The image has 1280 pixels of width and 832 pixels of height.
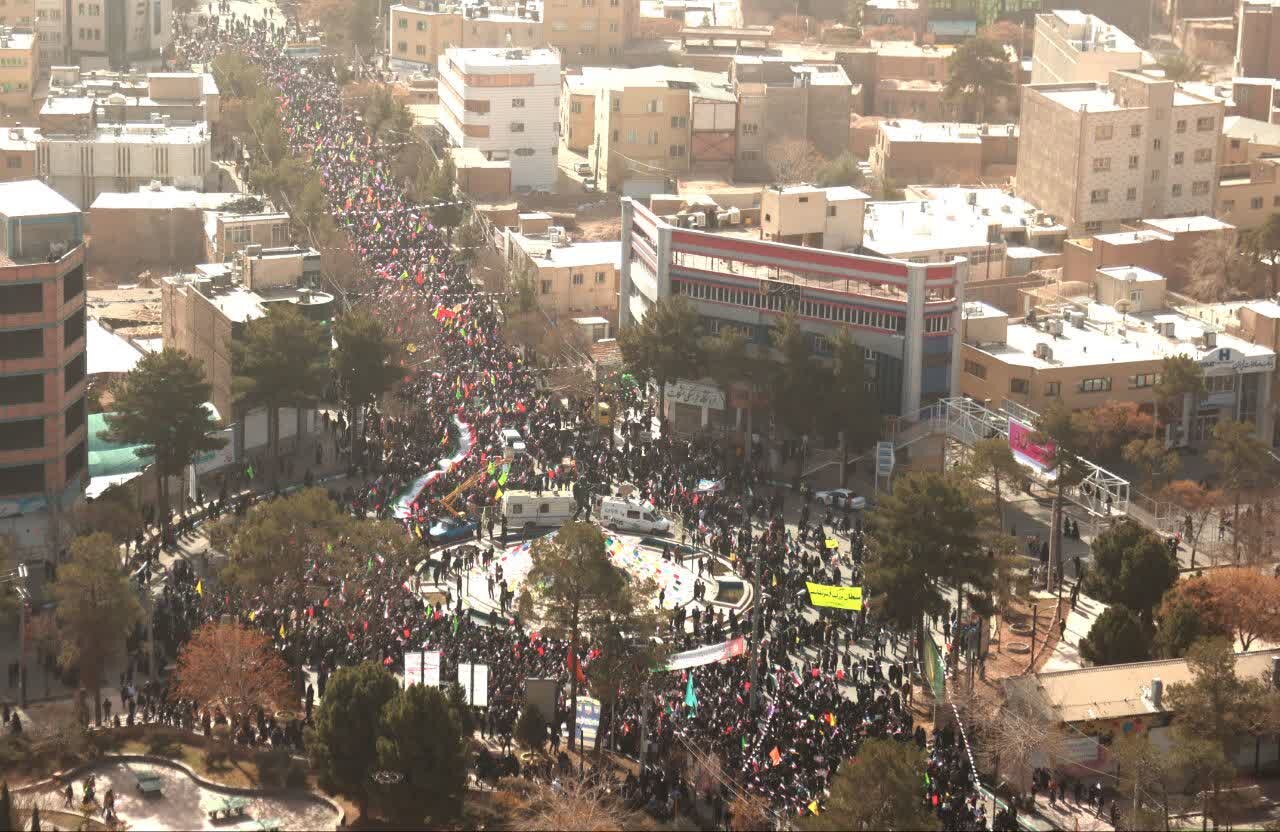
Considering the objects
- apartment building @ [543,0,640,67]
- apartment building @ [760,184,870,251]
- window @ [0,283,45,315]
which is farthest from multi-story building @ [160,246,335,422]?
apartment building @ [543,0,640,67]

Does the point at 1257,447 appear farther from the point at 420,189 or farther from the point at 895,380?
the point at 420,189

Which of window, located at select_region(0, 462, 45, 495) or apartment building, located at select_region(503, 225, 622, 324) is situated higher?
apartment building, located at select_region(503, 225, 622, 324)

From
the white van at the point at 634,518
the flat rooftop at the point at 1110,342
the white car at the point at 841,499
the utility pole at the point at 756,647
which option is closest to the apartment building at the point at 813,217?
the flat rooftop at the point at 1110,342

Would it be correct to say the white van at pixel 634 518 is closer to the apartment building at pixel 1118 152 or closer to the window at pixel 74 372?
the window at pixel 74 372

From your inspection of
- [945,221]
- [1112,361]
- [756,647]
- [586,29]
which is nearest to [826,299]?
[1112,361]

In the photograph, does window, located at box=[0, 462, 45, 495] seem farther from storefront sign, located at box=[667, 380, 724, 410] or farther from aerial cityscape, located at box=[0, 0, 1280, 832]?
storefront sign, located at box=[667, 380, 724, 410]

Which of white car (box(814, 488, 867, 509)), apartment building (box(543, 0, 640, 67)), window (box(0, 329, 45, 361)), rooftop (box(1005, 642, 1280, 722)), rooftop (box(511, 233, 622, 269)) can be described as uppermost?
apartment building (box(543, 0, 640, 67))

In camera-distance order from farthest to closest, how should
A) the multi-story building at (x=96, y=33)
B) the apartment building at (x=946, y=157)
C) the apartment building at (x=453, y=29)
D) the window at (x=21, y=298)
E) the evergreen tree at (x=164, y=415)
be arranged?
the multi-story building at (x=96, y=33) → the apartment building at (x=453, y=29) → the apartment building at (x=946, y=157) → the evergreen tree at (x=164, y=415) → the window at (x=21, y=298)
